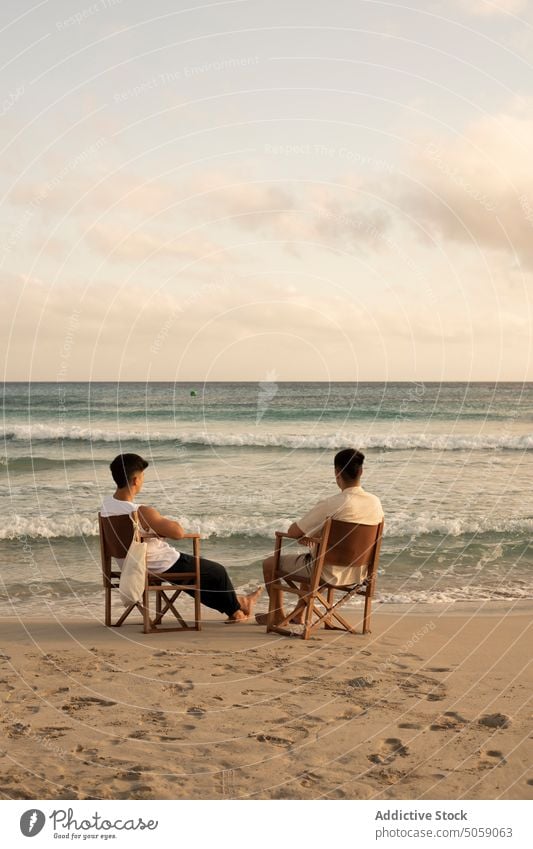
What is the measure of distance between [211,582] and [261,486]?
11091mm

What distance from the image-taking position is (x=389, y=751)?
13.9ft

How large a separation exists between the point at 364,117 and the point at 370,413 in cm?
3351

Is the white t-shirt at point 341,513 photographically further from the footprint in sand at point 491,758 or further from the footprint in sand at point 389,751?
the footprint in sand at point 491,758

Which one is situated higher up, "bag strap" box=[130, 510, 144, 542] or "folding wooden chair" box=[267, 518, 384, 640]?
"bag strap" box=[130, 510, 144, 542]

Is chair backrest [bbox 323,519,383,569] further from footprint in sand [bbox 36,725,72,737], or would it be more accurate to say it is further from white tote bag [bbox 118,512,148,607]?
footprint in sand [bbox 36,725,72,737]

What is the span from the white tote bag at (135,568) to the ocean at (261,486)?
1528 millimetres

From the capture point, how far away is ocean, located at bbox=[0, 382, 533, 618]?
9695 mm

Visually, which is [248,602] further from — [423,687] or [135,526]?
[423,687]

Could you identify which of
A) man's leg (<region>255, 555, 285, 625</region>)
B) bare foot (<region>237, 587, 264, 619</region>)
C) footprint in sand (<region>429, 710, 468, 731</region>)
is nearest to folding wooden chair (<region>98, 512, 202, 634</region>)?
bare foot (<region>237, 587, 264, 619</region>)

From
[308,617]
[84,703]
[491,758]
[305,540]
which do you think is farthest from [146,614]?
[491,758]

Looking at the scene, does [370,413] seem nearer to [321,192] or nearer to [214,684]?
[321,192]

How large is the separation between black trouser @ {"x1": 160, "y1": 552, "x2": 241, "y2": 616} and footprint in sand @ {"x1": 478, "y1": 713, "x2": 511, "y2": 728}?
2.68m

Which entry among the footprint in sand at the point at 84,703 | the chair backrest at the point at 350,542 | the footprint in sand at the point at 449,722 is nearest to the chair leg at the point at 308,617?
the chair backrest at the point at 350,542

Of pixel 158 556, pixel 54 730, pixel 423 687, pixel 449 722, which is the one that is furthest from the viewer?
pixel 158 556
